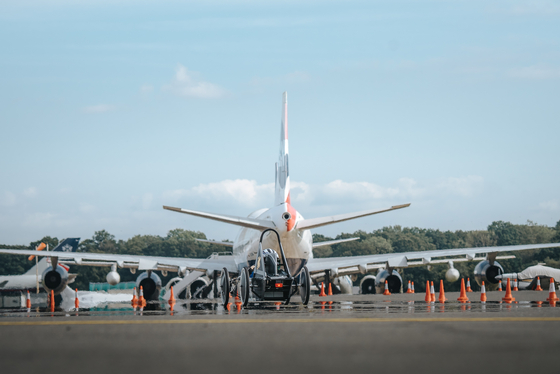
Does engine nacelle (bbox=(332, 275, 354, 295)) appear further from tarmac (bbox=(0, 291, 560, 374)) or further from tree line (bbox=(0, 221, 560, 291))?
tree line (bbox=(0, 221, 560, 291))

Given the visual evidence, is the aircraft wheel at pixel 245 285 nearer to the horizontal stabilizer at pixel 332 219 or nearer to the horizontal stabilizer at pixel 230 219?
the horizontal stabilizer at pixel 230 219

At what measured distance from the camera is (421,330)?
9016 millimetres

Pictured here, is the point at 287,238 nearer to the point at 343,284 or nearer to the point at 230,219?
the point at 230,219

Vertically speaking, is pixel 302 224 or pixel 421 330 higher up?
pixel 302 224

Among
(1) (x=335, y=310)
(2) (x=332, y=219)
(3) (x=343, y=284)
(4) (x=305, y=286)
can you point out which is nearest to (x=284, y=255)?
(2) (x=332, y=219)

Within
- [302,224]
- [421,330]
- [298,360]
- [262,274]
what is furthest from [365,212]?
[298,360]

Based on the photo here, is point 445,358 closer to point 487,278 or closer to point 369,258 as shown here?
point 369,258

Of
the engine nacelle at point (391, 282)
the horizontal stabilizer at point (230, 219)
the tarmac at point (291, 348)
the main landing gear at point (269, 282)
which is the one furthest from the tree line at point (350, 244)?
the tarmac at point (291, 348)

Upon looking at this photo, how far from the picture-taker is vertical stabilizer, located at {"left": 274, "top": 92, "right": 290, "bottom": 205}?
27266mm

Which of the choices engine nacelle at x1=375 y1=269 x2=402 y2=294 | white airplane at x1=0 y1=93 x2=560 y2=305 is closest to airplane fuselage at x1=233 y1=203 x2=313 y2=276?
white airplane at x1=0 y1=93 x2=560 y2=305

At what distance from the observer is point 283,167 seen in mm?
28188

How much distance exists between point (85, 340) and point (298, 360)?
3.58 metres

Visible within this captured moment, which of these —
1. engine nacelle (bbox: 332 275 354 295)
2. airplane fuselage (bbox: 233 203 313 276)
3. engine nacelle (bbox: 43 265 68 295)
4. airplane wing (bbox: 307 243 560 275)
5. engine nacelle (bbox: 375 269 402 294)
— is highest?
airplane fuselage (bbox: 233 203 313 276)

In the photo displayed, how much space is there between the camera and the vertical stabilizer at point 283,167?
27266 millimetres
